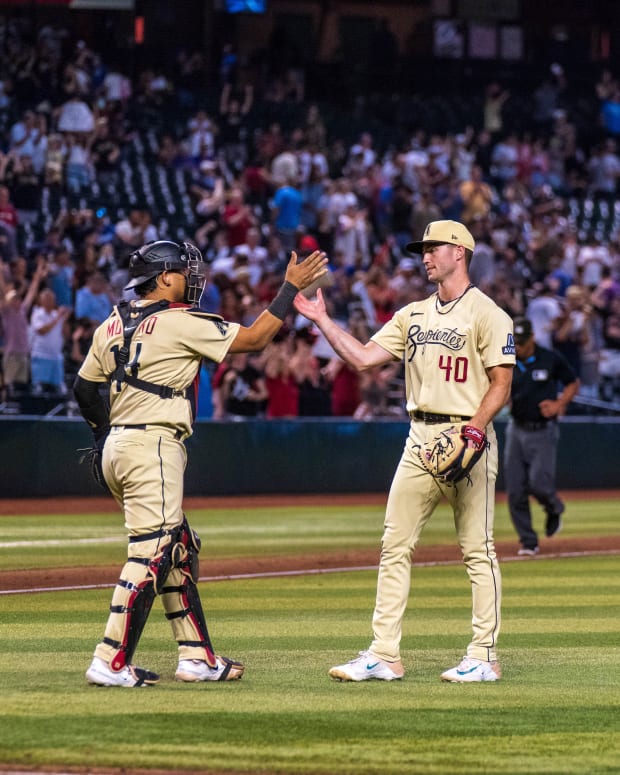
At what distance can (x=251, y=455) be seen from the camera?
21.5 meters

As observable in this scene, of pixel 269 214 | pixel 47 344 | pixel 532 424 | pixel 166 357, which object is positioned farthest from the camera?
pixel 269 214

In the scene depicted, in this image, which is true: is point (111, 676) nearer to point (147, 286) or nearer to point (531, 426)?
point (147, 286)

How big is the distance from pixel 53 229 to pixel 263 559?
933cm

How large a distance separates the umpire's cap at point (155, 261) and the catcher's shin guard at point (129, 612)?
1.45 metres

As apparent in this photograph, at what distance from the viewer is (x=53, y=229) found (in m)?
22.1

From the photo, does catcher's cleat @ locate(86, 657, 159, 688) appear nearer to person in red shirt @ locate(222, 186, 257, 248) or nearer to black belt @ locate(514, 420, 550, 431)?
black belt @ locate(514, 420, 550, 431)

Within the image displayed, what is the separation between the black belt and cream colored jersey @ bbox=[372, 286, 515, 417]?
736 centimetres

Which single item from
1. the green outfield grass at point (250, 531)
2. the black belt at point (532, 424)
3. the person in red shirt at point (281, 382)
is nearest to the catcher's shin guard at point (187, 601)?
the green outfield grass at point (250, 531)

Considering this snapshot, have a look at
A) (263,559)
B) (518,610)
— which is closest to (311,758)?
(518,610)

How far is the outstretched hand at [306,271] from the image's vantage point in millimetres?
7387

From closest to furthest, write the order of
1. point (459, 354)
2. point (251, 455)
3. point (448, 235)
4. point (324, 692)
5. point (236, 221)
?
point (324, 692), point (459, 354), point (448, 235), point (251, 455), point (236, 221)

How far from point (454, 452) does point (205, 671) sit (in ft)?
5.23

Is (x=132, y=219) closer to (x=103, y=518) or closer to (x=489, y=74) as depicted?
(x=103, y=518)

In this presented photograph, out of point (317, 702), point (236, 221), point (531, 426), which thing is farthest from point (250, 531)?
point (317, 702)
